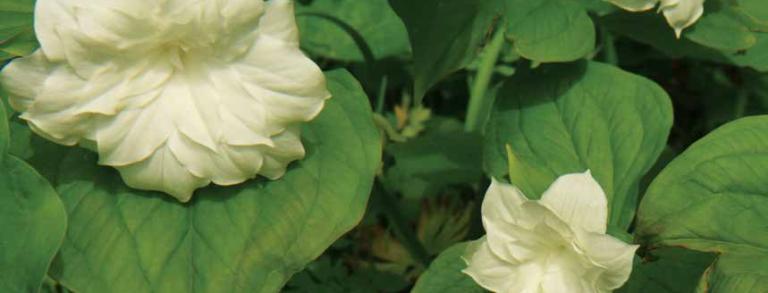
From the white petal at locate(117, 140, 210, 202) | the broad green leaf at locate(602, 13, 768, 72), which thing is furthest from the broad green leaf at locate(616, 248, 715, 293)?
the white petal at locate(117, 140, 210, 202)

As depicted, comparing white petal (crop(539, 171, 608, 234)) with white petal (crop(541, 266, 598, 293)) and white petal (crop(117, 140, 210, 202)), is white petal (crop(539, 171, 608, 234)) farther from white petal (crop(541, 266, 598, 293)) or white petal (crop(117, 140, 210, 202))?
white petal (crop(117, 140, 210, 202))

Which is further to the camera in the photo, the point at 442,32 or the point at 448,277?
the point at 442,32

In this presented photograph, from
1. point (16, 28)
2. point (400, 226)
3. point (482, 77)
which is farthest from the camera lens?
point (482, 77)

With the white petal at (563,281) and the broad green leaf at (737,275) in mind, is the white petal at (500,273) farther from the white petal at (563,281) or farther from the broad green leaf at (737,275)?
the broad green leaf at (737,275)

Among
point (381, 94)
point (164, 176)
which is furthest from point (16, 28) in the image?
point (381, 94)

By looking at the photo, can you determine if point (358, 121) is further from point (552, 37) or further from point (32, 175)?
point (32, 175)

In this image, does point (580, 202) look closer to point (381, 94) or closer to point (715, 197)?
point (715, 197)

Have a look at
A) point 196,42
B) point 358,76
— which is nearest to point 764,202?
point 196,42
